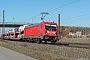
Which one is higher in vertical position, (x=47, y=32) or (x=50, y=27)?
(x=50, y=27)

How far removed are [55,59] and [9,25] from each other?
102 m

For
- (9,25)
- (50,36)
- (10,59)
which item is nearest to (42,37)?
(50,36)

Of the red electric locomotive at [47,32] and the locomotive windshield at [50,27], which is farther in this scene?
the locomotive windshield at [50,27]

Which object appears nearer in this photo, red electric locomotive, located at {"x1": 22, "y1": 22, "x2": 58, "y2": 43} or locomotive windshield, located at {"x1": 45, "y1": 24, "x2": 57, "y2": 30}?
red electric locomotive, located at {"x1": 22, "y1": 22, "x2": 58, "y2": 43}

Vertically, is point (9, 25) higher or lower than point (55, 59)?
higher

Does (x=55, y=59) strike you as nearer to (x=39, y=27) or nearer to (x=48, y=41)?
(x=48, y=41)

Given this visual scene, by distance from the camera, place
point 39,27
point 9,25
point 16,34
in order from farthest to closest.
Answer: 1. point 9,25
2. point 16,34
3. point 39,27

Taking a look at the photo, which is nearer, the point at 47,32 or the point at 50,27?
the point at 47,32

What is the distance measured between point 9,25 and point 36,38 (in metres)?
77.1

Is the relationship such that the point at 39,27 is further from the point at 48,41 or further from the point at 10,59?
the point at 10,59

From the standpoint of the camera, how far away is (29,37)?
152 feet

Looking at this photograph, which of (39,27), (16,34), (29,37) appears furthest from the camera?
(16,34)

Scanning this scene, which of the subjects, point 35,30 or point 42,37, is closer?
point 42,37

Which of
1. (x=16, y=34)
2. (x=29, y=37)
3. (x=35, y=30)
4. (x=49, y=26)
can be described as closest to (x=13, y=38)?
(x=16, y=34)
